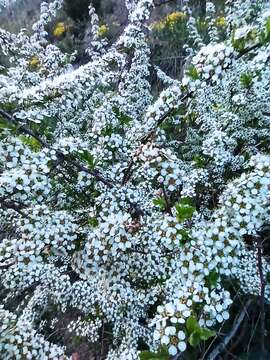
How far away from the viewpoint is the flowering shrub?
1800mm

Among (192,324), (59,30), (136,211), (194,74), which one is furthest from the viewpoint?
(59,30)

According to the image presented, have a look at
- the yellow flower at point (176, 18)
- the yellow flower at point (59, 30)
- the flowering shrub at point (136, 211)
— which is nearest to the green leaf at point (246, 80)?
the flowering shrub at point (136, 211)

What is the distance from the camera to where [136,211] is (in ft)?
7.80

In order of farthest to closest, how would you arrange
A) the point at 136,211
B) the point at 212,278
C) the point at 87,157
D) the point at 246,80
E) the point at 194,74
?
the point at 246,80
the point at 136,211
the point at 87,157
the point at 194,74
the point at 212,278

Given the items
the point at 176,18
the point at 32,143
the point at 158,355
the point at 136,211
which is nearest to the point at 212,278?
the point at 158,355

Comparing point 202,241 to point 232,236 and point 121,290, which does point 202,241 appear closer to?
point 232,236

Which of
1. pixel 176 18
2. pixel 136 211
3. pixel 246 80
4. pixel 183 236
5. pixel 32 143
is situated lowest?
pixel 183 236

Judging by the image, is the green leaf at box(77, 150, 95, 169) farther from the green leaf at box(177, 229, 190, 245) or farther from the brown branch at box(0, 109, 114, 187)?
the green leaf at box(177, 229, 190, 245)

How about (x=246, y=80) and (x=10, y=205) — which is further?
(x=246, y=80)

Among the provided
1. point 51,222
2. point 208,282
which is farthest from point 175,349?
point 51,222

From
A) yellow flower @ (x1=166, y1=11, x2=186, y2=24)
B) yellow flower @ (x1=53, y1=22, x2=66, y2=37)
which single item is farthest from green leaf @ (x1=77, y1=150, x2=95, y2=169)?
yellow flower @ (x1=53, y1=22, x2=66, y2=37)

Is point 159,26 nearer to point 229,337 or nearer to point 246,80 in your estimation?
point 246,80

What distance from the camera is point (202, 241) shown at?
71.4 inches

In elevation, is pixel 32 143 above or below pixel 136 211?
above
